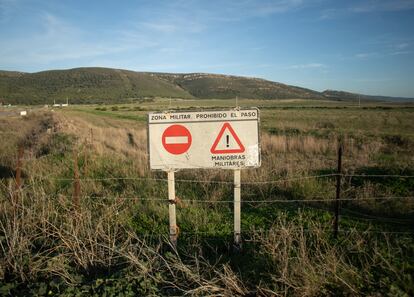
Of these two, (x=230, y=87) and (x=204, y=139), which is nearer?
(x=204, y=139)

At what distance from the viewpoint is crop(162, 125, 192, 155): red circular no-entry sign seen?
499 cm

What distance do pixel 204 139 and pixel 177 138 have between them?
395 millimetres

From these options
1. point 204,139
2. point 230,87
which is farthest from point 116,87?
point 204,139

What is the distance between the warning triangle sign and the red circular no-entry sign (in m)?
0.40

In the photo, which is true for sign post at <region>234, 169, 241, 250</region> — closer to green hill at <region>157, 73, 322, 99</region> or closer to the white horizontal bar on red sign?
the white horizontal bar on red sign

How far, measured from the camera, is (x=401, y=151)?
1415cm

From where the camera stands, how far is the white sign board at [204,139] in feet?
15.9

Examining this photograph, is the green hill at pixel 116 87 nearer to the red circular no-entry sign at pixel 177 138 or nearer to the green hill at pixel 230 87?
the green hill at pixel 230 87

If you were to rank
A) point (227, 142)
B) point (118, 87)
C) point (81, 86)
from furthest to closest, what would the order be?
point (118, 87), point (81, 86), point (227, 142)

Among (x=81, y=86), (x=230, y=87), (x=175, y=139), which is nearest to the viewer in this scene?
(x=175, y=139)

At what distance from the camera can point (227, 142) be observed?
193 inches

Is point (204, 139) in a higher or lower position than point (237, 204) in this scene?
higher

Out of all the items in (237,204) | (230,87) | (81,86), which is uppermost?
(230,87)

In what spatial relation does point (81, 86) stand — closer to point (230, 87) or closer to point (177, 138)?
point (230, 87)
